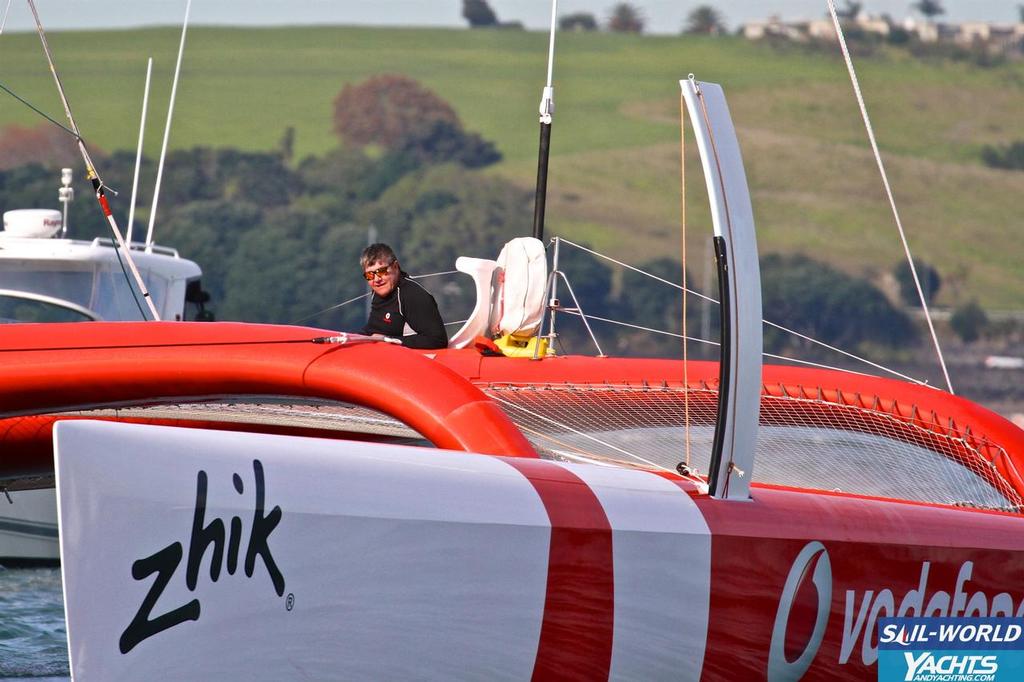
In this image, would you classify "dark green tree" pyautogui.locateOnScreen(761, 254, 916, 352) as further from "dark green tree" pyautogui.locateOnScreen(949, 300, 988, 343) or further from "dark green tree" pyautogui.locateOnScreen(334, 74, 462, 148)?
"dark green tree" pyautogui.locateOnScreen(334, 74, 462, 148)

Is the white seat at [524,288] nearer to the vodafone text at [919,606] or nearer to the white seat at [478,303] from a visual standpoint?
the white seat at [478,303]

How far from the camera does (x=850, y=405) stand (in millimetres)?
5262

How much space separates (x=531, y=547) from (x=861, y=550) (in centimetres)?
100

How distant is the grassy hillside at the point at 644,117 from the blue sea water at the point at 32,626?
52347mm

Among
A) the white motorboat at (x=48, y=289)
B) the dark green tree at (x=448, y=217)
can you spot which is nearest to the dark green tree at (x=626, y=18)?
the dark green tree at (x=448, y=217)

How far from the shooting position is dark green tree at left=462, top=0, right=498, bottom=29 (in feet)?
284

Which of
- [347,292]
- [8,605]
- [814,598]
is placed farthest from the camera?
[347,292]

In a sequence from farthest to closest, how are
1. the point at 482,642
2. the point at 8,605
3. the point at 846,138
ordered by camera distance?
the point at 846,138
the point at 8,605
the point at 482,642

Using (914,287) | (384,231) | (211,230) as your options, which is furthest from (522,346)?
(914,287)

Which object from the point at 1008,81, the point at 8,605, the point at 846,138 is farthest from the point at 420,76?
the point at 8,605

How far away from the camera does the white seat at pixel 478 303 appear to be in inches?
236

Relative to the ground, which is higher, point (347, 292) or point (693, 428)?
point (693, 428)

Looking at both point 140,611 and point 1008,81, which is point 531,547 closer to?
point 140,611

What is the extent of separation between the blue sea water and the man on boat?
157cm
